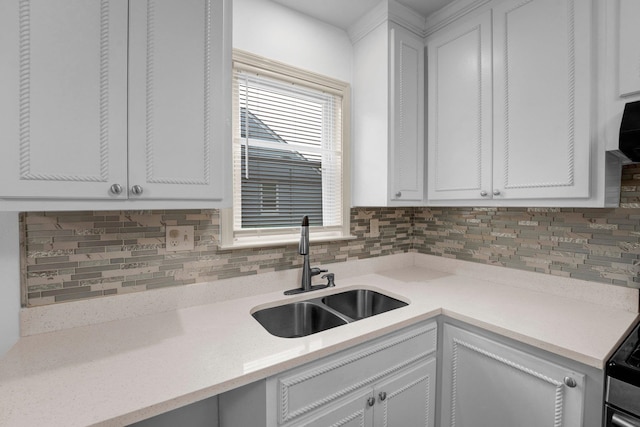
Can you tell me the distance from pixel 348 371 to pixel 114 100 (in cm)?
125

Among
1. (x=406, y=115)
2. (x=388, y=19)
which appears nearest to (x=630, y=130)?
(x=406, y=115)

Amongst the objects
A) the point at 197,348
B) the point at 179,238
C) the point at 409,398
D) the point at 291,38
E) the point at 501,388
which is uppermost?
the point at 291,38

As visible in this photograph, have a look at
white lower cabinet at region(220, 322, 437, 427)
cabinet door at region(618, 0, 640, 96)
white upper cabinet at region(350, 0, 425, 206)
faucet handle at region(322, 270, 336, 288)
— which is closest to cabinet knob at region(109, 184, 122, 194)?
white lower cabinet at region(220, 322, 437, 427)

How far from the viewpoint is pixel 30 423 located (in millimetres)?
694

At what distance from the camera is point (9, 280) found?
1.08 metres

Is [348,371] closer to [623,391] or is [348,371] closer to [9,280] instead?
[623,391]

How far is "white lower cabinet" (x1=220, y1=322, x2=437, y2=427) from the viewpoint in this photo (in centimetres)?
100

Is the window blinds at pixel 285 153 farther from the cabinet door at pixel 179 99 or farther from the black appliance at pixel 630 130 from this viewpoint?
the black appliance at pixel 630 130

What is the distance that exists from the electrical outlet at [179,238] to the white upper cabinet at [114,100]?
0.37 metres

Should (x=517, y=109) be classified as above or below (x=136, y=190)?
above

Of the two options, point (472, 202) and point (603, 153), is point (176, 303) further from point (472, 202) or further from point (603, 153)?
point (603, 153)

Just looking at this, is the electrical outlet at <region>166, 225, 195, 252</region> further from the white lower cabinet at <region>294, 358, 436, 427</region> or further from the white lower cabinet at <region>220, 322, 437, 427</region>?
the white lower cabinet at <region>294, 358, 436, 427</region>

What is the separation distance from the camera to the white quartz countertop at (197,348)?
2.55ft

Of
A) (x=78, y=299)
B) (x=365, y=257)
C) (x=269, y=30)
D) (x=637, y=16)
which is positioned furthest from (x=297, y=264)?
(x=637, y=16)
